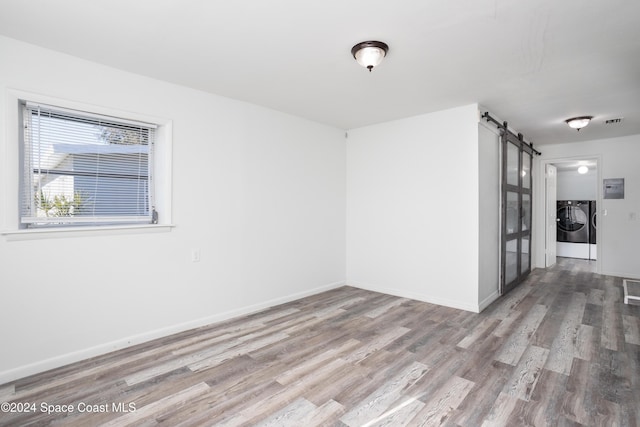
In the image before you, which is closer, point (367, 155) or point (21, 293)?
point (21, 293)

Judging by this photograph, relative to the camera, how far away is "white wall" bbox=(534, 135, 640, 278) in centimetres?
548

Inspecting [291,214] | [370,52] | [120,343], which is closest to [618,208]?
[291,214]

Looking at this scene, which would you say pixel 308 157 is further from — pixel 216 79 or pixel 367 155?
pixel 216 79

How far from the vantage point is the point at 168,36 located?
2.35 metres

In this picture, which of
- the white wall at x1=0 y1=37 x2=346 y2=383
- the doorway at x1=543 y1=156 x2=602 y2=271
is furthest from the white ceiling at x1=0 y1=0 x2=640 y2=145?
the doorway at x1=543 y1=156 x2=602 y2=271

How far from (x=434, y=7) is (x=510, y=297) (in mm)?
4059

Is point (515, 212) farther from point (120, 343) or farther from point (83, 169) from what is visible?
point (83, 169)

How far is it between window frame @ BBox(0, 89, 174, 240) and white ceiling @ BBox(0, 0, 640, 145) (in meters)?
0.42

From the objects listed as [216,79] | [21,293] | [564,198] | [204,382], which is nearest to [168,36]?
[216,79]

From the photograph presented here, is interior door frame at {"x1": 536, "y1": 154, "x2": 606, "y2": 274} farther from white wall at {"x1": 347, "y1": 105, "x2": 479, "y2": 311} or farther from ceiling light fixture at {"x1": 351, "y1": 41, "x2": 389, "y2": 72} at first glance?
ceiling light fixture at {"x1": 351, "y1": 41, "x2": 389, "y2": 72}

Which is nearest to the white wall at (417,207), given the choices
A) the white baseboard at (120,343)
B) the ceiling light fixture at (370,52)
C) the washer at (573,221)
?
the white baseboard at (120,343)

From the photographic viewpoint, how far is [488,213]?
412cm

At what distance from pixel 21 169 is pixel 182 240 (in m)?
1.36

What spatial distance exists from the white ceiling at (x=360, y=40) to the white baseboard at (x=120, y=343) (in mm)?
2457
